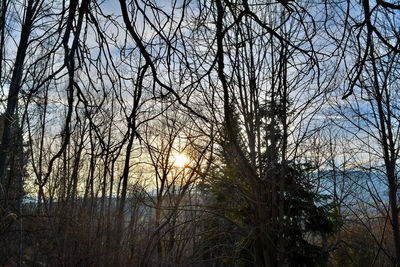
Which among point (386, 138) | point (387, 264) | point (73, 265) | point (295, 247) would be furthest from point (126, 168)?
point (387, 264)

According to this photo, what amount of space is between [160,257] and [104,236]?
2.70 ft

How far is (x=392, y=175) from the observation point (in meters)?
5.84

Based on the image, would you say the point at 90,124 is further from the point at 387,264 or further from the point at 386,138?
the point at 387,264

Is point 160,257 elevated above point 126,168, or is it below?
below

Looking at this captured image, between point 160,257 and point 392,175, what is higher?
point 392,175

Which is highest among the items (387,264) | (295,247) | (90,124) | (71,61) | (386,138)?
(386,138)

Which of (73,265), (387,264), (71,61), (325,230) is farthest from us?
(387,264)

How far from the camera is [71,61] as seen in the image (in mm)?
1052

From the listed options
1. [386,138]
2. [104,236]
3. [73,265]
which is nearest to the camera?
[73,265]

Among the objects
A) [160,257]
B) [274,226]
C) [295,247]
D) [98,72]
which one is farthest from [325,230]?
[98,72]

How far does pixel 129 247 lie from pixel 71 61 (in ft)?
10.5

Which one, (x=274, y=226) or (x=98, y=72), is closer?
(x=98, y=72)

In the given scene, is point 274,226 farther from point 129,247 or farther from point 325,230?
point 325,230

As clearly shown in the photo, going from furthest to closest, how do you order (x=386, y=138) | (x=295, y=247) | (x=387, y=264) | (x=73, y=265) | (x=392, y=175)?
1. (x=387, y=264)
2. (x=295, y=247)
3. (x=386, y=138)
4. (x=392, y=175)
5. (x=73, y=265)
